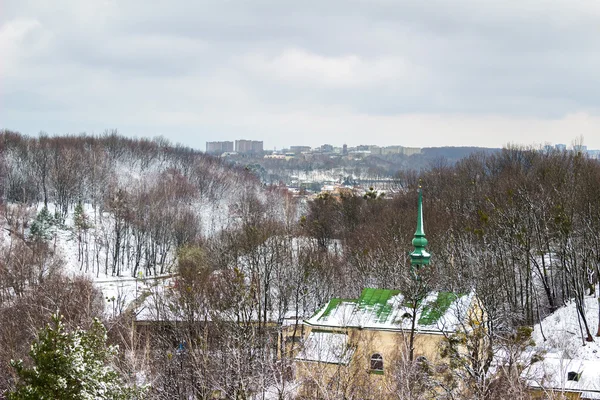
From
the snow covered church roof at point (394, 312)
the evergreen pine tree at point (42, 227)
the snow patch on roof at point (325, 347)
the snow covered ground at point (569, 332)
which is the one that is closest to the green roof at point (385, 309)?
the snow covered church roof at point (394, 312)

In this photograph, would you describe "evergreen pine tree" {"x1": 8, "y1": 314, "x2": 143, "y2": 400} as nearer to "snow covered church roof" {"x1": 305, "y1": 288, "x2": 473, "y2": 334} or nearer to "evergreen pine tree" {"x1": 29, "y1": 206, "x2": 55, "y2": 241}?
"snow covered church roof" {"x1": 305, "y1": 288, "x2": 473, "y2": 334}

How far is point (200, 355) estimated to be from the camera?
56.9ft

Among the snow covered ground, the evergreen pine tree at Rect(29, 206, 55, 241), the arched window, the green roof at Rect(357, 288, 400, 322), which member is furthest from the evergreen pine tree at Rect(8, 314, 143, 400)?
the evergreen pine tree at Rect(29, 206, 55, 241)

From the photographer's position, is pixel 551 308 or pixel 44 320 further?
pixel 551 308

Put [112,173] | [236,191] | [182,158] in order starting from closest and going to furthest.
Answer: [112,173] < [236,191] < [182,158]

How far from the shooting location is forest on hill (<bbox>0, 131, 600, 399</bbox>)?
61.3 ft

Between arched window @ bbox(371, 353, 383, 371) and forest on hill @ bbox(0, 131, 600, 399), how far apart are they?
256 cm

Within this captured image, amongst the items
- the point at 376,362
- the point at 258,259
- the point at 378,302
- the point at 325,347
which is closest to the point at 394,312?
the point at 378,302

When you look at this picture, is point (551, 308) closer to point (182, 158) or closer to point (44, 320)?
point (44, 320)

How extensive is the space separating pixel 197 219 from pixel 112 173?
22.0 metres

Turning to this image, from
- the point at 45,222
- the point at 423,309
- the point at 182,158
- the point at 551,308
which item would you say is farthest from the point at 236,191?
the point at 423,309

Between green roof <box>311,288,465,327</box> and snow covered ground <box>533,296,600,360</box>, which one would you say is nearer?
green roof <box>311,288,465,327</box>

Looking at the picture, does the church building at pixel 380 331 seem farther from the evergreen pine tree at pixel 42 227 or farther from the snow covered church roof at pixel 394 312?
the evergreen pine tree at pixel 42 227

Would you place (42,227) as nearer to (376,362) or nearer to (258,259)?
(258,259)
